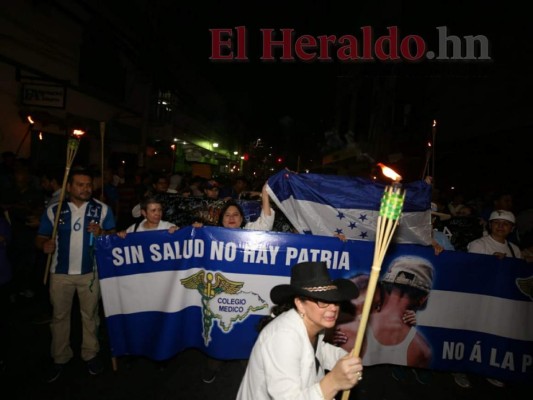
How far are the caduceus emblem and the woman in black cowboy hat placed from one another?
188 centimetres

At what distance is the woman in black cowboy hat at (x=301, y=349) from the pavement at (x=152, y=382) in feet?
6.83

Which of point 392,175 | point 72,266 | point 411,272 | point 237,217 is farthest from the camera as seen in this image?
point 237,217

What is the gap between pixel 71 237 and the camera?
4121 mm

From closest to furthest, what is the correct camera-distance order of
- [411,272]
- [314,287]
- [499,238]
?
[314,287] → [411,272] → [499,238]

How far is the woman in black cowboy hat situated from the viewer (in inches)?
78.1

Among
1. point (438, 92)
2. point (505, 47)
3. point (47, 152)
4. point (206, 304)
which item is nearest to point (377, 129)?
point (438, 92)

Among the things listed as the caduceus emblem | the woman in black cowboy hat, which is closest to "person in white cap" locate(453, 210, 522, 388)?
the caduceus emblem

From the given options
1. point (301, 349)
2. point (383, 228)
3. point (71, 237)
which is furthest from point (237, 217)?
point (383, 228)

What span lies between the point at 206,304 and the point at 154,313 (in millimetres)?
631

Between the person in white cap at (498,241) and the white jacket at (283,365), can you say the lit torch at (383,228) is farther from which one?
the person in white cap at (498,241)

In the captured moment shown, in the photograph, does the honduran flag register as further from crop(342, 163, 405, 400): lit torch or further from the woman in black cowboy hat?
crop(342, 163, 405, 400): lit torch

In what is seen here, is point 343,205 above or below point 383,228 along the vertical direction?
above

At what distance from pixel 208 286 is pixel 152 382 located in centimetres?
126

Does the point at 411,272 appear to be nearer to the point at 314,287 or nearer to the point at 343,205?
the point at 343,205
